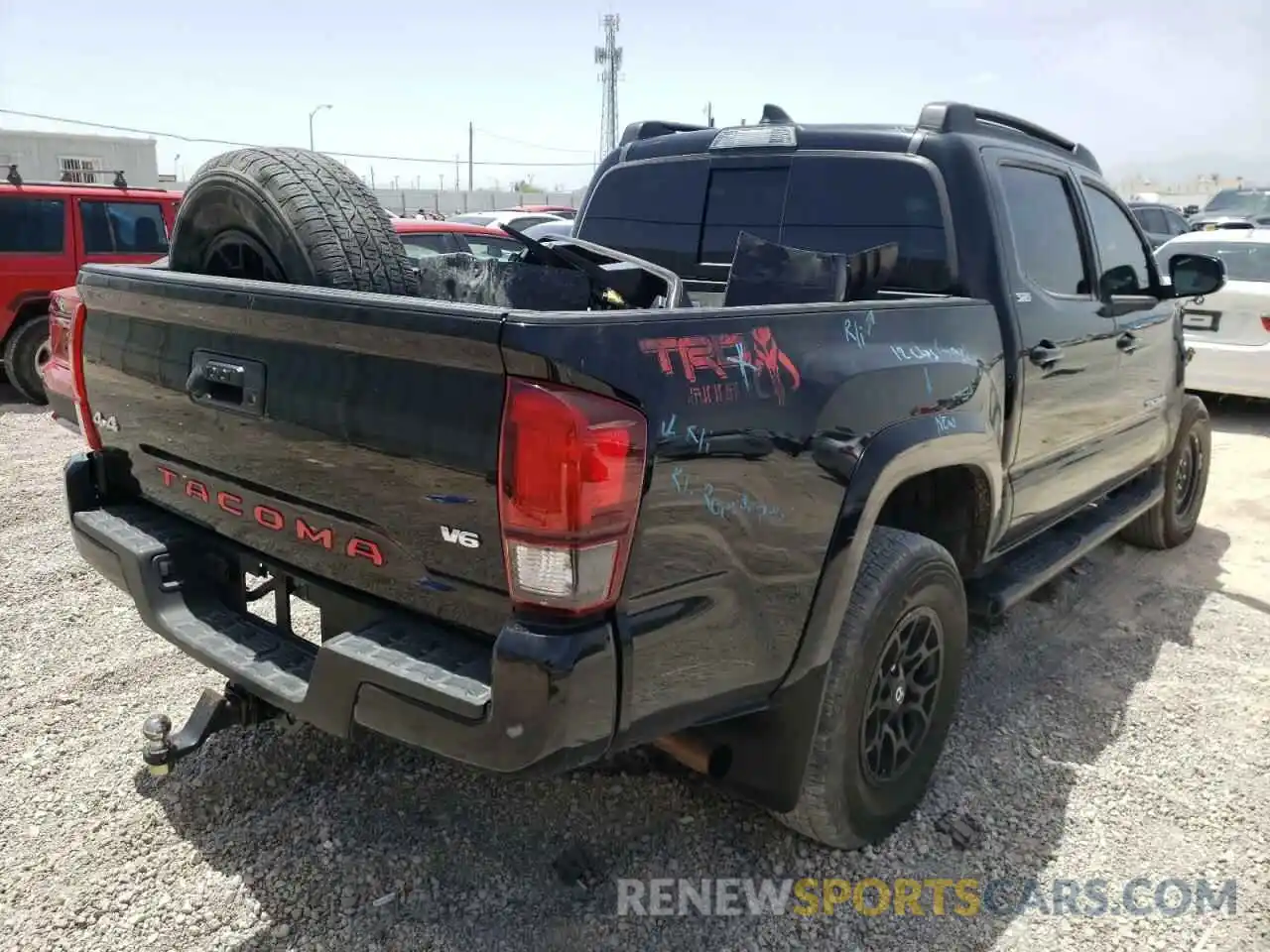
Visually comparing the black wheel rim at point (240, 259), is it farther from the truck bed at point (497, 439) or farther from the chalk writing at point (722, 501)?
the chalk writing at point (722, 501)

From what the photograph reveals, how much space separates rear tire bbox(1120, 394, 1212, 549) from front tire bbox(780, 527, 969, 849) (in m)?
2.92

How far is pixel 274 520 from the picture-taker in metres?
2.33

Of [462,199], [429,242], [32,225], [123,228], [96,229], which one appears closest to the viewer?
[429,242]

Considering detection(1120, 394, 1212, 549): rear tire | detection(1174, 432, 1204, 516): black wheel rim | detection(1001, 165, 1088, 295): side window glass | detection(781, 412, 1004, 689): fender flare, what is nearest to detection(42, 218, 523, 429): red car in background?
detection(1001, 165, 1088, 295): side window glass

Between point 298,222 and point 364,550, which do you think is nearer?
point 364,550

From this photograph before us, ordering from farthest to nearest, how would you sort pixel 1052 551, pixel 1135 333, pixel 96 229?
1. pixel 96 229
2. pixel 1135 333
3. pixel 1052 551

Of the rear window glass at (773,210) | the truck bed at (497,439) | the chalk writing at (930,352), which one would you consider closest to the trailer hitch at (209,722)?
the truck bed at (497,439)

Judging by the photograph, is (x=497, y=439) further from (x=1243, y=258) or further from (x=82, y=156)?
(x=82, y=156)

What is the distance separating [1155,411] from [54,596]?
5.08 m

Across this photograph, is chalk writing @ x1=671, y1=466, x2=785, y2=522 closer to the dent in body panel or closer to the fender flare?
the dent in body panel

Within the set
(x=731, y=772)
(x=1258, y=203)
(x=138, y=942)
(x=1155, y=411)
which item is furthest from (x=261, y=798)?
(x=1258, y=203)

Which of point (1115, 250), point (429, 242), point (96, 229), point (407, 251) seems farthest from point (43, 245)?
point (1115, 250)

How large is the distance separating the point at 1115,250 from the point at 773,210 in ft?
5.57

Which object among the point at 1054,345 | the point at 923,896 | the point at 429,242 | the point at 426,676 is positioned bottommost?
the point at 923,896
